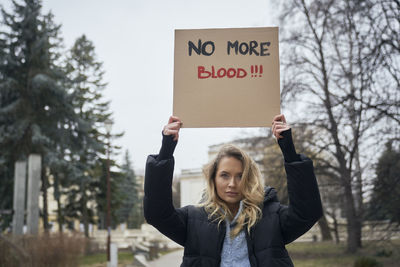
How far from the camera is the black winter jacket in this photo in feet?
7.71

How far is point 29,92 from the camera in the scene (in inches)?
778

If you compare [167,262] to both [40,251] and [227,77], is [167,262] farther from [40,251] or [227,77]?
[227,77]

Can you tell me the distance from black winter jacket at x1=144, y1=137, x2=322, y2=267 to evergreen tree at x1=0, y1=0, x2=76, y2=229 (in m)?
17.8

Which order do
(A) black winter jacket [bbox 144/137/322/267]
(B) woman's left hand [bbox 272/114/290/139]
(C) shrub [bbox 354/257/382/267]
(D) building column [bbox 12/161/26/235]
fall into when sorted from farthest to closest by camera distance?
(D) building column [bbox 12/161/26/235], (C) shrub [bbox 354/257/382/267], (B) woman's left hand [bbox 272/114/290/139], (A) black winter jacket [bbox 144/137/322/267]

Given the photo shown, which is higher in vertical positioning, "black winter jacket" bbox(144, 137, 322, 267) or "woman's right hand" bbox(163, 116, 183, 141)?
"woman's right hand" bbox(163, 116, 183, 141)

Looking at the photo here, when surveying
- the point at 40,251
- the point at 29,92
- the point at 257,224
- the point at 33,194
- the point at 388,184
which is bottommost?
the point at 40,251

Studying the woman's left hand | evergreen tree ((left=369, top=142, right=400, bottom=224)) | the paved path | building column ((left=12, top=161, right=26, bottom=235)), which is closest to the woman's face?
the woman's left hand

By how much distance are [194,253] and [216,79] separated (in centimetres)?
115

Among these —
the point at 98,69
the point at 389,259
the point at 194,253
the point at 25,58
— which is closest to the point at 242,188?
the point at 194,253

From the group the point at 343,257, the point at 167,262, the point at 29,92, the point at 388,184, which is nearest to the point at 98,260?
the point at 167,262

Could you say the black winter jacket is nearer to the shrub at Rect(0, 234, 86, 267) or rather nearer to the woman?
the woman

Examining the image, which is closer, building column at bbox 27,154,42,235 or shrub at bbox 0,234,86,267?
shrub at bbox 0,234,86,267

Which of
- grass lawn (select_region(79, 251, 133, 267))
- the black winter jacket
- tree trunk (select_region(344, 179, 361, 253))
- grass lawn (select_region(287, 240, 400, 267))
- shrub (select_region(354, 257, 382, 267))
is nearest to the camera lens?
the black winter jacket

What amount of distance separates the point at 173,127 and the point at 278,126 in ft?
1.99
